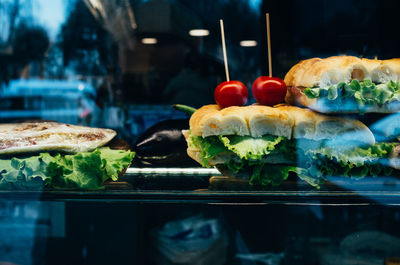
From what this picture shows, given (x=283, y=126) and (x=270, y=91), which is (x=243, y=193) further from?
(x=270, y=91)

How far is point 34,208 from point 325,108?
1.24 meters

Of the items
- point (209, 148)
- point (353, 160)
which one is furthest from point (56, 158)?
point (353, 160)

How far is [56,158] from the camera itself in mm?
1715

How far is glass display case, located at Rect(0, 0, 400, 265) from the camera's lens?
161 centimetres

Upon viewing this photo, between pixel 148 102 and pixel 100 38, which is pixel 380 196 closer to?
pixel 148 102

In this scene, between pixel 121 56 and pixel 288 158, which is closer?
pixel 288 158

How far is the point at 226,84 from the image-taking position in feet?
6.38

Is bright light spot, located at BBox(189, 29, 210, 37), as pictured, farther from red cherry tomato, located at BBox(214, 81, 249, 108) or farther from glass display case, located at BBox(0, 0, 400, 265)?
red cherry tomato, located at BBox(214, 81, 249, 108)

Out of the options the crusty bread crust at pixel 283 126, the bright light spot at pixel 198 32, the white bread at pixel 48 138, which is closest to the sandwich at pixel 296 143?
the crusty bread crust at pixel 283 126

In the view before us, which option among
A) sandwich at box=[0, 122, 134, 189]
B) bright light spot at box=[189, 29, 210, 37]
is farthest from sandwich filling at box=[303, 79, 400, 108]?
bright light spot at box=[189, 29, 210, 37]

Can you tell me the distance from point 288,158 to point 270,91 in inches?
13.5

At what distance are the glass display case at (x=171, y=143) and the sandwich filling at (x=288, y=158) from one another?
0.6 inches

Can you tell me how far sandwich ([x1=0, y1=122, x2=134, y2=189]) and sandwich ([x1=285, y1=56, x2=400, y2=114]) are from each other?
87 cm

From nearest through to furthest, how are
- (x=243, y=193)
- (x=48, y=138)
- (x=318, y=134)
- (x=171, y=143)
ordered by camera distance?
(x=243, y=193)
(x=318, y=134)
(x=48, y=138)
(x=171, y=143)
